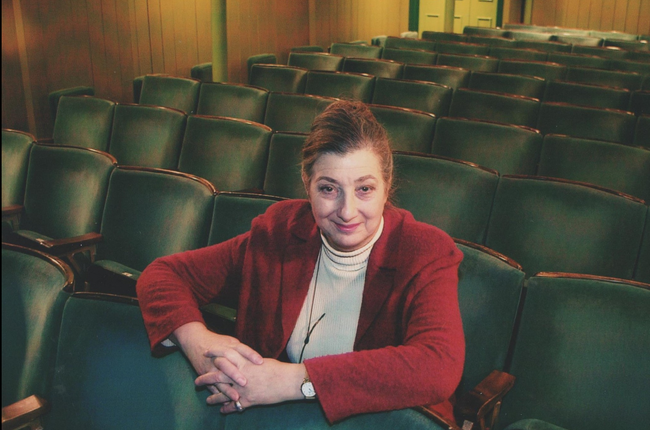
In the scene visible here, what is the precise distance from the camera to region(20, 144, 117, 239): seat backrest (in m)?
1.80

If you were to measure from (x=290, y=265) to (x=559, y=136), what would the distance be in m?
1.45

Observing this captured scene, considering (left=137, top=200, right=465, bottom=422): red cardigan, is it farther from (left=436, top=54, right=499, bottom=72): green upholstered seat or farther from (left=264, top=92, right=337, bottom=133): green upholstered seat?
(left=436, top=54, right=499, bottom=72): green upholstered seat

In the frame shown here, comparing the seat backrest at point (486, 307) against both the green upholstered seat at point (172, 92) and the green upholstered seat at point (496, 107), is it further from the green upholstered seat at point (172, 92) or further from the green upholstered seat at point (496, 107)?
the green upholstered seat at point (172, 92)

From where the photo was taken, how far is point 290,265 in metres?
1.06

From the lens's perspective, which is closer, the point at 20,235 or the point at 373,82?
the point at 20,235

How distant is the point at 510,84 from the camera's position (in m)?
3.41

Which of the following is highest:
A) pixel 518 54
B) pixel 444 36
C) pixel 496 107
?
pixel 444 36

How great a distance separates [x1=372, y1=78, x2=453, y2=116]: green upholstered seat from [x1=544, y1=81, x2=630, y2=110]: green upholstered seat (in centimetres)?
67

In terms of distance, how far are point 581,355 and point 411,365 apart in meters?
0.37

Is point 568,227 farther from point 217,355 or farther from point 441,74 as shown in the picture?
point 441,74

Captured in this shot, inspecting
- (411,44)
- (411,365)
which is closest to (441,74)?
(411,44)

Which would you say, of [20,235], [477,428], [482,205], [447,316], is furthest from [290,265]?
[20,235]

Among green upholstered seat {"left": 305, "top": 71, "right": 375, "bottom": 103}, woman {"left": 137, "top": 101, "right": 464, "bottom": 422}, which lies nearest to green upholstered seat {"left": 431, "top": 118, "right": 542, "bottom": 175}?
green upholstered seat {"left": 305, "top": 71, "right": 375, "bottom": 103}

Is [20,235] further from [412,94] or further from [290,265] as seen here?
[412,94]
